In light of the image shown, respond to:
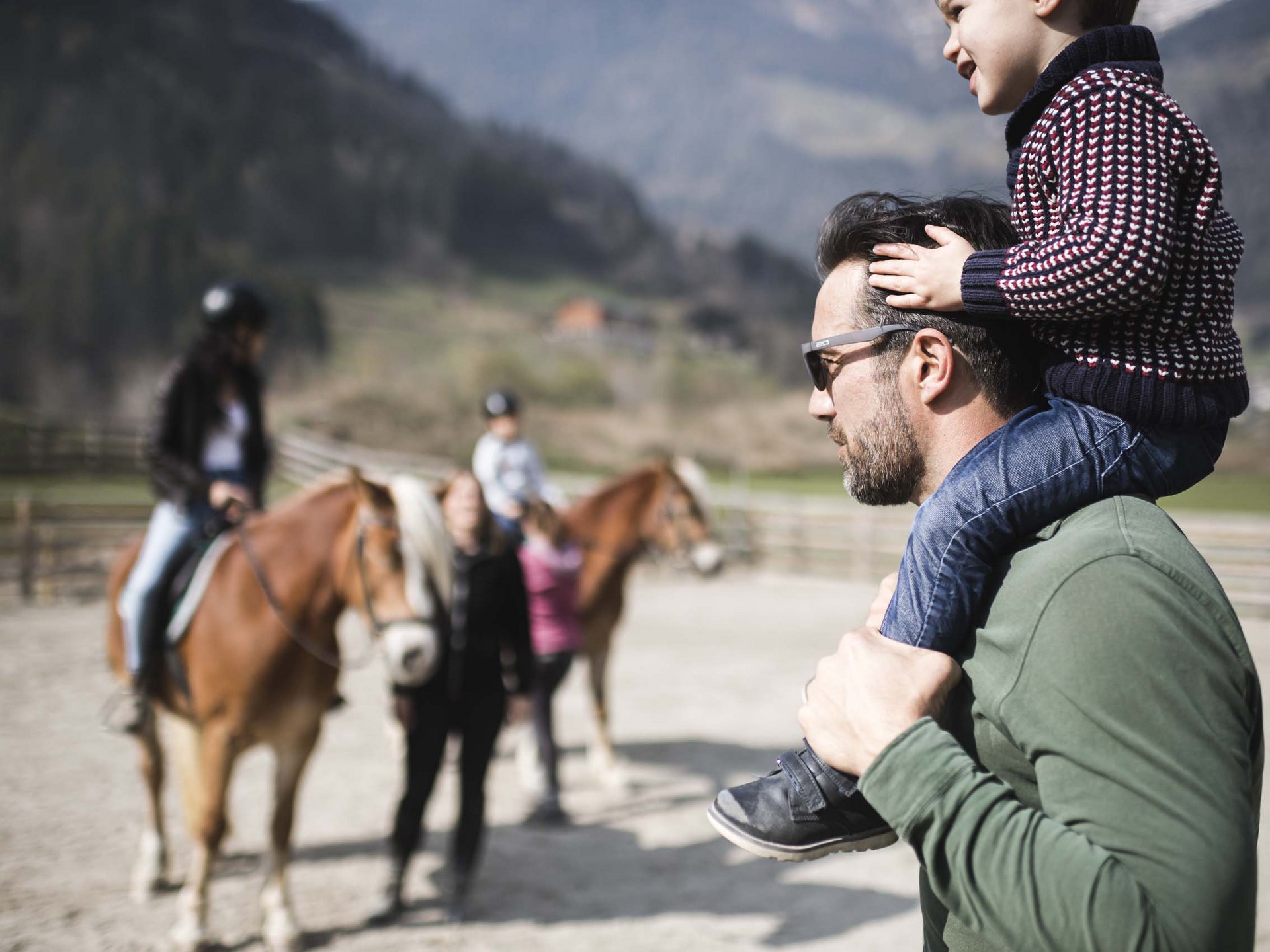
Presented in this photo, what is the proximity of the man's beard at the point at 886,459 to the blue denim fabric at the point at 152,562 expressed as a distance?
4.14 metres

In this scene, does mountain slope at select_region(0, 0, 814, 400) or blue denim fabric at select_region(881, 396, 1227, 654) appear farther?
mountain slope at select_region(0, 0, 814, 400)

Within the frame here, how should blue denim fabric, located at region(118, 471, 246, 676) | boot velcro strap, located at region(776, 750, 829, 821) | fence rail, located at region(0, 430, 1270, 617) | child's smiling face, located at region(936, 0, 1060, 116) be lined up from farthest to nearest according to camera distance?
1. fence rail, located at region(0, 430, 1270, 617)
2. blue denim fabric, located at region(118, 471, 246, 676)
3. child's smiling face, located at region(936, 0, 1060, 116)
4. boot velcro strap, located at region(776, 750, 829, 821)

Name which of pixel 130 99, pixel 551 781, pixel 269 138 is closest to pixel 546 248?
pixel 269 138

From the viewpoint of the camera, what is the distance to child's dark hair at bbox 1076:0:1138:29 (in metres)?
1.27

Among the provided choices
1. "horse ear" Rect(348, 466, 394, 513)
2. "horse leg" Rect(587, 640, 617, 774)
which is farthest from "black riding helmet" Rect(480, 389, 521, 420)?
"horse ear" Rect(348, 466, 394, 513)

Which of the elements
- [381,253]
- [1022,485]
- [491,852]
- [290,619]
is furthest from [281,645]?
[381,253]

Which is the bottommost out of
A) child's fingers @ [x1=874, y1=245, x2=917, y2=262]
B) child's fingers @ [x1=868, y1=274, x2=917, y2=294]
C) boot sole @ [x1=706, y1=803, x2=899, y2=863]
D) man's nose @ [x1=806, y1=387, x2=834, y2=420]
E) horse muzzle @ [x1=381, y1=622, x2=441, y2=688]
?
horse muzzle @ [x1=381, y1=622, x2=441, y2=688]

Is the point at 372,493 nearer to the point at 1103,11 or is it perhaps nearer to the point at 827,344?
the point at 827,344

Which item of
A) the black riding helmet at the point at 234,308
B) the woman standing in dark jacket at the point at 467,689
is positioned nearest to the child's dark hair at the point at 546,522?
the woman standing in dark jacket at the point at 467,689

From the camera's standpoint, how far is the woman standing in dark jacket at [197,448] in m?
4.41

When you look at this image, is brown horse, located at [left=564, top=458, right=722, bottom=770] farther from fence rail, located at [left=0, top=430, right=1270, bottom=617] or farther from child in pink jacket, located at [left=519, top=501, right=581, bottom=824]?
fence rail, located at [left=0, top=430, right=1270, bottom=617]

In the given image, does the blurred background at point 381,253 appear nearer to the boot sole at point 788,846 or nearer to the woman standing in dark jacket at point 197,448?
the boot sole at point 788,846

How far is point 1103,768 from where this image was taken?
2.96 ft

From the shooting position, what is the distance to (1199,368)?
1128 mm
